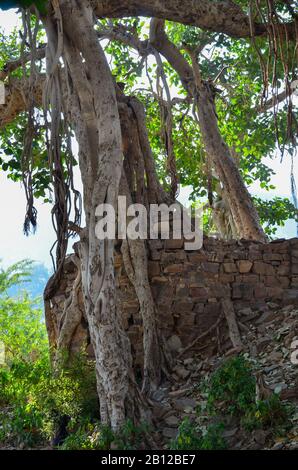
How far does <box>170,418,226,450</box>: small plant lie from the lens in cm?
495

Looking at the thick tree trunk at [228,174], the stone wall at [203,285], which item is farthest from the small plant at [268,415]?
the thick tree trunk at [228,174]

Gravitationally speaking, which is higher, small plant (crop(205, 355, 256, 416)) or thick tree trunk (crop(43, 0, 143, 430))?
thick tree trunk (crop(43, 0, 143, 430))

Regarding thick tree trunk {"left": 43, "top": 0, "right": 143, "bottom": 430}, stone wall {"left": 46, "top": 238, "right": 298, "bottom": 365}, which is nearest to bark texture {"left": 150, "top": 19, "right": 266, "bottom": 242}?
stone wall {"left": 46, "top": 238, "right": 298, "bottom": 365}

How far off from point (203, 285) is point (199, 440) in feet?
8.09

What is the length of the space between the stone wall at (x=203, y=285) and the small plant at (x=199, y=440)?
186 cm

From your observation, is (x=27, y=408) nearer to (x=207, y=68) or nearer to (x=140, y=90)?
(x=140, y=90)

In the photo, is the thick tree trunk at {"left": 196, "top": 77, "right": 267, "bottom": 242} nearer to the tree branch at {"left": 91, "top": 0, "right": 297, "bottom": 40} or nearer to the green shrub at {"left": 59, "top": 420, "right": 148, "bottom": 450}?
the tree branch at {"left": 91, "top": 0, "right": 297, "bottom": 40}

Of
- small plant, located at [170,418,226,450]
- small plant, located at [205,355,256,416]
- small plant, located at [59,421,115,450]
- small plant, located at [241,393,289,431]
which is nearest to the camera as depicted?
small plant, located at [170,418,226,450]

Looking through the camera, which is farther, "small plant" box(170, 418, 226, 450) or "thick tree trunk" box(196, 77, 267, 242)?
"thick tree trunk" box(196, 77, 267, 242)

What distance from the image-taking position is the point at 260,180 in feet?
41.3

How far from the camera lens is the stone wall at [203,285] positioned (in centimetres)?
716

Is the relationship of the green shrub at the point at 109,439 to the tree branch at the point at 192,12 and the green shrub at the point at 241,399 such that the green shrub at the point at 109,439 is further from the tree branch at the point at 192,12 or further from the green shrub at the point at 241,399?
the tree branch at the point at 192,12

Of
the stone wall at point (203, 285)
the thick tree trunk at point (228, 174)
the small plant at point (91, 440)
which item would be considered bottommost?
the small plant at point (91, 440)

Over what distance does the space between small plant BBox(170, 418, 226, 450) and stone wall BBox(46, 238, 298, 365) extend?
1.86 metres
